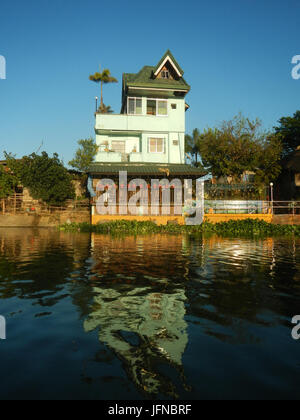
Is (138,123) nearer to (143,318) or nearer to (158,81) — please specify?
(158,81)

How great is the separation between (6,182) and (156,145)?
15.3 m

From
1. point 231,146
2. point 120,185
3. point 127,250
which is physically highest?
point 231,146

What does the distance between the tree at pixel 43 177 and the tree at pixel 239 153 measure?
47.8ft

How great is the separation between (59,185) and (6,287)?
2406cm

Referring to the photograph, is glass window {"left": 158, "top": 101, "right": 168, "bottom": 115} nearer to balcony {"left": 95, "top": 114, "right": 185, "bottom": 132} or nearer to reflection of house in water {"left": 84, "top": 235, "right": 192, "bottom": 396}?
balcony {"left": 95, "top": 114, "right": 185, "bottom": 132}

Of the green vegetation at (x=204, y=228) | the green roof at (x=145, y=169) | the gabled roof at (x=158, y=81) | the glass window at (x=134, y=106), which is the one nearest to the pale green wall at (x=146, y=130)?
the glass window at (x=134, y=106)

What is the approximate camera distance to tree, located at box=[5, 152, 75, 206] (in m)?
29.2

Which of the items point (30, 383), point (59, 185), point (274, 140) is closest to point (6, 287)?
point (30, 383)

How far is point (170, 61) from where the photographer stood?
27578 millimetres

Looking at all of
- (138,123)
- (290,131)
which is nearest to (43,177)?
(138,123)

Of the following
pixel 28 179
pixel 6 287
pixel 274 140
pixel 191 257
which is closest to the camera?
pixel 6 287

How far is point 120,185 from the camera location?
83.4 feet

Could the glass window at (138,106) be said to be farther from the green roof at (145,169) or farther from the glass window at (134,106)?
the green roof at (145,169)

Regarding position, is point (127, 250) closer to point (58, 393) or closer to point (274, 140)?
point (58, 393)
